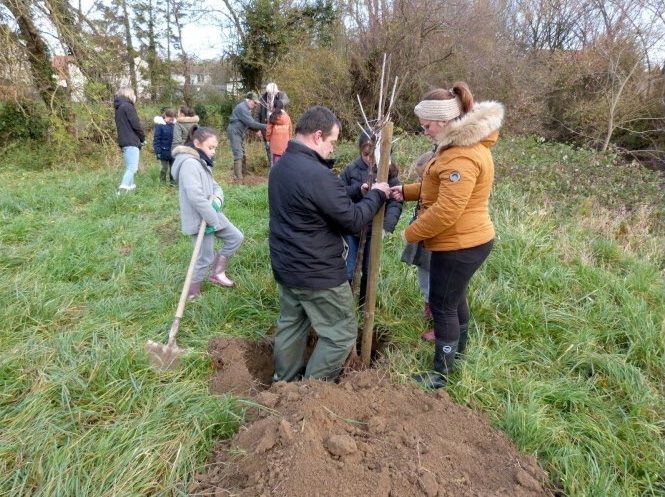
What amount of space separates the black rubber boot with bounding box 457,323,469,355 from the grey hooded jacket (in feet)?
7.42

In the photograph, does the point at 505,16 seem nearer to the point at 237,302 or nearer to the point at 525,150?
the point at 525,150

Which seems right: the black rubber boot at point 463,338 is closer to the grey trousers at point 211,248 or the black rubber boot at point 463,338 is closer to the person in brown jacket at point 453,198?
the person in brown jacket at point 453,198

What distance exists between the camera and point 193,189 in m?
3.60

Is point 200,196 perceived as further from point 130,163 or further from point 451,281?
point 130,163

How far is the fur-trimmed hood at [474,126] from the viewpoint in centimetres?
222

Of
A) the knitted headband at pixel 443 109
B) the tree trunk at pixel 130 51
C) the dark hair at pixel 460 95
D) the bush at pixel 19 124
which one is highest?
the tree trunk at pixel 130 51

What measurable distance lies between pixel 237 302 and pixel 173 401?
1.38 m

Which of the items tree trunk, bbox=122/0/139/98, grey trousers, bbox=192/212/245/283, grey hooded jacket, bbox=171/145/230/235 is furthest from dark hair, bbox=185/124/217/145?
tree trunk, bbox=122/0/139/98

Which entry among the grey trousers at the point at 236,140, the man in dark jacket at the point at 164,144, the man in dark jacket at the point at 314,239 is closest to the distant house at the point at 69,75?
the man in dark jacket at the point at 164,144

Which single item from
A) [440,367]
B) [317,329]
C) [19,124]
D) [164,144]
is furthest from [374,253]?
[19,124]

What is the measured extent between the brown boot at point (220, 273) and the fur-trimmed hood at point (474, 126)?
102 inches

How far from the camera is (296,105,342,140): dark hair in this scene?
8.14 ft

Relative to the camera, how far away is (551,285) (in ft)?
12.1

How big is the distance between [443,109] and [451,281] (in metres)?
1.00
